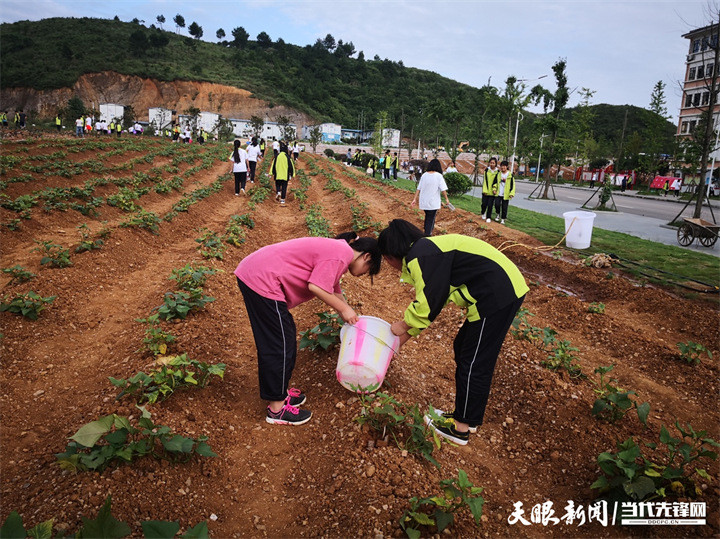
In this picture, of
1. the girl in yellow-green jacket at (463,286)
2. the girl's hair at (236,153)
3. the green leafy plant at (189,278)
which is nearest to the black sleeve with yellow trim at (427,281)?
the girl in yellow-green jacket at (463,286)

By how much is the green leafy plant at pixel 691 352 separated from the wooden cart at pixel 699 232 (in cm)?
677

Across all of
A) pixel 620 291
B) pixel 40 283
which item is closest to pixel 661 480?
pixel 620 291

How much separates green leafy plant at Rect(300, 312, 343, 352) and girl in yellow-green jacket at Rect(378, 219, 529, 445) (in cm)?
116

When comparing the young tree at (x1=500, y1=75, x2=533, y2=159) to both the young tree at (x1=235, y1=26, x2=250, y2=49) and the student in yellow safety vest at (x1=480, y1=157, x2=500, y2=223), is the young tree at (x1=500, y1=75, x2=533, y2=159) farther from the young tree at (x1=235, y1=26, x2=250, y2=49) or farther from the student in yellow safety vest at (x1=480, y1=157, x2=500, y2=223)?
the young tree at (x1=235, y1=26, x2=250, y2=49)

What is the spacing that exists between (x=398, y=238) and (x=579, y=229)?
24.8ft

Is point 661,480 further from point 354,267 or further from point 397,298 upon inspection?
point 397,298

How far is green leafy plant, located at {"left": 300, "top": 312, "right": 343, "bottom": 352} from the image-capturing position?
12.8 feet

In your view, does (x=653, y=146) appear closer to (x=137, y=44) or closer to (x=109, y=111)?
(x=109, y=111)

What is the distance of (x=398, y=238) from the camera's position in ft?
8.83

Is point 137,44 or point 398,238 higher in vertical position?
point 137,44

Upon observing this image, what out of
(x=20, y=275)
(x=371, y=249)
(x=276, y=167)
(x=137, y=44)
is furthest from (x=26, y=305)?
(x=137, y=44)

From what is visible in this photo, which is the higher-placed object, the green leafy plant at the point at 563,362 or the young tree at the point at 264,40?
the young tree at the point at 264,40

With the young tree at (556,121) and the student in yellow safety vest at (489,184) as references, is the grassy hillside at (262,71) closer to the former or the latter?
the young tree at (556,121)

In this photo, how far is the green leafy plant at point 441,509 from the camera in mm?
2197
